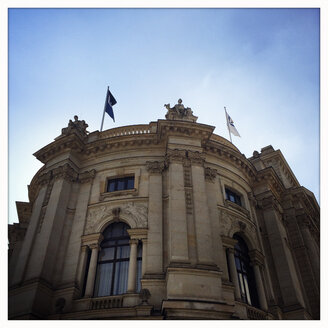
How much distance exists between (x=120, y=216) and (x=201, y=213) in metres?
4.68

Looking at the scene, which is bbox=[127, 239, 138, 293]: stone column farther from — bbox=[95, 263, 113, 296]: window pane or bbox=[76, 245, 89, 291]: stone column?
bbox=[76, 245, 89, 291]: stone column

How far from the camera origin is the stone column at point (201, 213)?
15391 millimetres

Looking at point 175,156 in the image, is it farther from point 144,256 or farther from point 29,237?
point 29,237

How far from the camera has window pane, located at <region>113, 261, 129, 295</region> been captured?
16047 millimetres

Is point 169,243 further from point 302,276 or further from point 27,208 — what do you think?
point 27,208

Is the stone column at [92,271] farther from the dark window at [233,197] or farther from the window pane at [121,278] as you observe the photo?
the dark window at [233,197]

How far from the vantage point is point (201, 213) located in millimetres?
16953

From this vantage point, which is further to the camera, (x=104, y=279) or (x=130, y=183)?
(x=130, y=183)

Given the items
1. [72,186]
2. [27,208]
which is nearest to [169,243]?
[72,186]

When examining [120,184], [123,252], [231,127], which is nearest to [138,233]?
[123,252]

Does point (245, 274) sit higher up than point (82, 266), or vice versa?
point (245, 274)

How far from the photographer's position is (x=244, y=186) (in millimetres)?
22938

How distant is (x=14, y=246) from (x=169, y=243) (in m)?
13.6

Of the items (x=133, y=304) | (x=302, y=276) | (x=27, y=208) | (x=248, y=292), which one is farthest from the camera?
(x=27, y=208)
